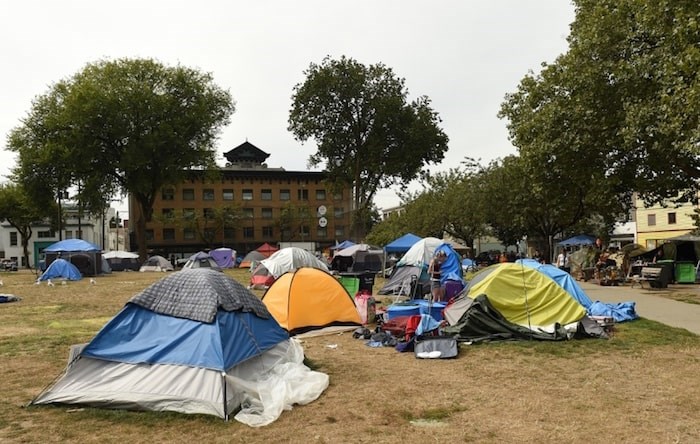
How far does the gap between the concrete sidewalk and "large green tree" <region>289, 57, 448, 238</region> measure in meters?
22.2

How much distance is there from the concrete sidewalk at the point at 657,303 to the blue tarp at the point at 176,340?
9.30 metres

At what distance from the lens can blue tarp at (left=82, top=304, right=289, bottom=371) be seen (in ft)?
22.2

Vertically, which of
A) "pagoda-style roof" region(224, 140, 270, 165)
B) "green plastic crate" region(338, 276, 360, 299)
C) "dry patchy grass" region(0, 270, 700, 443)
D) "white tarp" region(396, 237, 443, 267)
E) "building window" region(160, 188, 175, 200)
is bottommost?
"dry patchy grass" region(0, 270, 700, 443)

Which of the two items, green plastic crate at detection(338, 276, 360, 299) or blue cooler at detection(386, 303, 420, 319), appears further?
green plastic crate at detection(338, 276, 360, 299)

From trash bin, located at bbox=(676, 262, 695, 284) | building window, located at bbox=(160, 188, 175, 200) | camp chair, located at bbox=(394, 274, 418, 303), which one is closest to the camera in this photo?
camp chair, located at bbox=(394, 274, 418, 303)

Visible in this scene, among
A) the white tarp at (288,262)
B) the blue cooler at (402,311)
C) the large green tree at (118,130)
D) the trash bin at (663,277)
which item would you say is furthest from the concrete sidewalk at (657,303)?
the large green tree at (118,130)

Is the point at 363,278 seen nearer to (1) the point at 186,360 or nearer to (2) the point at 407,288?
(2) the point at 407,288

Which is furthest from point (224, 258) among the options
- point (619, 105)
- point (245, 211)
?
point (619, 105)

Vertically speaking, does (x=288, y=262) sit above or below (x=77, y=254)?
below

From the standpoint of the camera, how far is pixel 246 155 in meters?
81.1

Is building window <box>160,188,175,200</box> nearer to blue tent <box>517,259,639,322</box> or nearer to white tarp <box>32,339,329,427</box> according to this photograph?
blue tent <box>517,259,639,322</box>

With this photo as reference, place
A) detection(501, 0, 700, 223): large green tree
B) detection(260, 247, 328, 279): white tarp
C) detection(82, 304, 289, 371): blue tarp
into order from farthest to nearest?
1. detection(260, 247, 328, 279): white tarp
2. detection(501, 0, 700, 223): large green tree
3. detection(82, 304, 289, 371): blue tarp

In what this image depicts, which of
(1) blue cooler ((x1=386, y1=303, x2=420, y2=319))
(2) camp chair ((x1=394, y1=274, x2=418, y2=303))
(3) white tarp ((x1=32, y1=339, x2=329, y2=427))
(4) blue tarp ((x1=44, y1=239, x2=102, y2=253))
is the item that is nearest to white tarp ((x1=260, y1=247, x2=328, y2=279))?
(2) camp chair ((x1=394, y1=274, x2=418, y2=303))

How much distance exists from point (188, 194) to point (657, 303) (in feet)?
216
